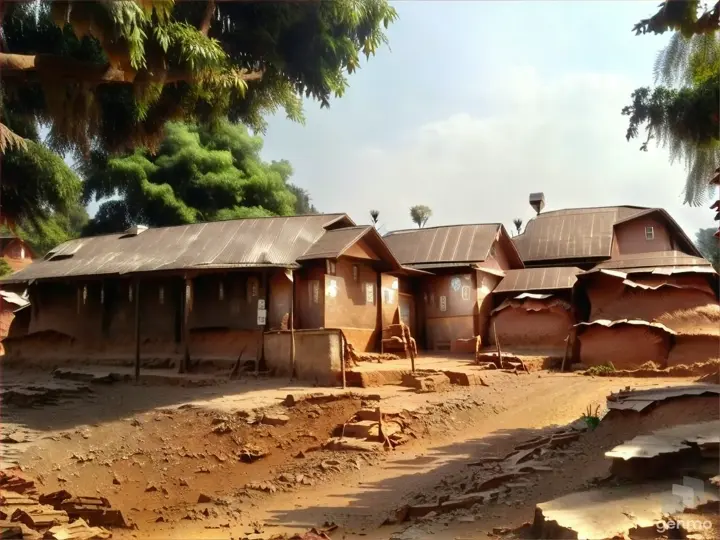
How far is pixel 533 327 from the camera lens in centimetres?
2377

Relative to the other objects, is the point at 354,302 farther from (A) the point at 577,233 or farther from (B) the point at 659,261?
(A) the point at 577,233

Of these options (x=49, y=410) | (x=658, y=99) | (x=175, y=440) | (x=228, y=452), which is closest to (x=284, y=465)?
(x=228, y=452)

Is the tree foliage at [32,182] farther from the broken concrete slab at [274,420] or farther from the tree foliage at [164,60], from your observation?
the broken concrete slab at [274,420]

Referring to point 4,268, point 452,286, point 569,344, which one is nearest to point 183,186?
point 4,268

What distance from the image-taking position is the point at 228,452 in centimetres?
1284

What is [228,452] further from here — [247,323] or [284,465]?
[247,323]

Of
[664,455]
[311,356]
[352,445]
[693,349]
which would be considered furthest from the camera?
[693,349]

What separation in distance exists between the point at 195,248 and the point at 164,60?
36.8 feet

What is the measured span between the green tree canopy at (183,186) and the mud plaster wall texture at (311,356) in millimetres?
17717

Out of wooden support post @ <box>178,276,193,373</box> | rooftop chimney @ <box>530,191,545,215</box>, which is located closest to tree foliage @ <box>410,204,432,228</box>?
rooftop chimney @ <box>530,191,545,215</box>

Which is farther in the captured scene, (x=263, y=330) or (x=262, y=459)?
(x=263, y=330)

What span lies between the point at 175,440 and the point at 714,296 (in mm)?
17807

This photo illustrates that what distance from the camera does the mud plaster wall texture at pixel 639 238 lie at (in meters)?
30.7

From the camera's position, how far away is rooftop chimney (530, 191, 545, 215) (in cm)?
3697
